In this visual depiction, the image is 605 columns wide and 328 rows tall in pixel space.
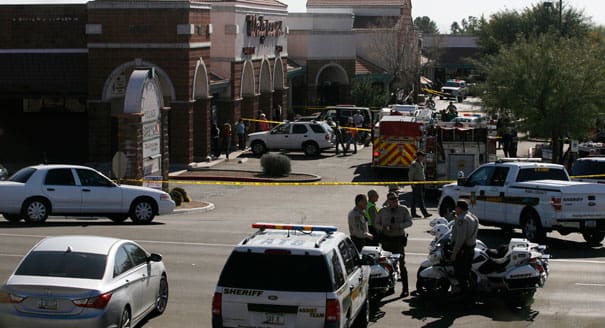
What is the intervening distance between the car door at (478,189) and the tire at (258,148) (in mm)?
23921

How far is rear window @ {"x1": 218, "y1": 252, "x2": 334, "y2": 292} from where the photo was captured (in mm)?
12148

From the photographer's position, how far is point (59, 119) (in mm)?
42406

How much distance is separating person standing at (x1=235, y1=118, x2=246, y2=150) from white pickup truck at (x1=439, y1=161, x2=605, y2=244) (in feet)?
78.7

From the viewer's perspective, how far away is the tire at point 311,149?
4831 cm

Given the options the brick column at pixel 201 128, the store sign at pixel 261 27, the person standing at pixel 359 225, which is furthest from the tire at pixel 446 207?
the store sign at pixel 261 27

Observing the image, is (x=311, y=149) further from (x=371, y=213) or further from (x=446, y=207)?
(x=371, y=213)

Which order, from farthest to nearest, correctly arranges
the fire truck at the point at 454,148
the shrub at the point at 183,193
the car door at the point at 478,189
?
1. the fire truck at the point at 454,148
2. the shrub at the point at 183,193
3. the car door at the point at 478,189

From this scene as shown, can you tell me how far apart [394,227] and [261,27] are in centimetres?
3663

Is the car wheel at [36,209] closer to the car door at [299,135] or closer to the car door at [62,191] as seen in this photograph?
the car door at [62,191]

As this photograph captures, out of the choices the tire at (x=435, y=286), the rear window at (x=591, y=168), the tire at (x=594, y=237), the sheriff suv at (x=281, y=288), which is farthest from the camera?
the rear window at (x=591, y=168)

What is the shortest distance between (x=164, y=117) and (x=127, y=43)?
8825mm

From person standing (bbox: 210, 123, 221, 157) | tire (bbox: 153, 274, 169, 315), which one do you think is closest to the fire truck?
person standing (bbox: 210, 123, 221, 157)

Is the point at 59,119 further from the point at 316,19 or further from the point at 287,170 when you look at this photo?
the point at 316,19

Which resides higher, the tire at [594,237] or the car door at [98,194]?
the car door at [98,194]
